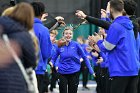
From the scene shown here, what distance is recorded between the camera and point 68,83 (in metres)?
10.9

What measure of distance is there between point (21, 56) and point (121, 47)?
2.73 meters

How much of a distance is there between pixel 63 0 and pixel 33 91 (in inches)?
726

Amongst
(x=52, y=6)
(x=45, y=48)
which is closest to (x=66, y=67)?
(x=45, y=48)

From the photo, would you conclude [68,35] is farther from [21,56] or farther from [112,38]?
[21,56]

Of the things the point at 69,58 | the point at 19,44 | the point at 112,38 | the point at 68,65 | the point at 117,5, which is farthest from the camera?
the point at 69,58

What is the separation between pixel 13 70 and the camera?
15.8 ft

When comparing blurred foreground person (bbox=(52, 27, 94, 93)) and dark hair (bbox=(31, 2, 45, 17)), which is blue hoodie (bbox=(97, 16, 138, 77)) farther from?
blurred foreground person (bbox=(52, 27, 94, 93))

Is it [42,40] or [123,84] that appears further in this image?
[42,40]

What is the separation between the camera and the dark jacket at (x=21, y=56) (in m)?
4.79

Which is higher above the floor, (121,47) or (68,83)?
(121,47)

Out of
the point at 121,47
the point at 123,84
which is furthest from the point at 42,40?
the point at 123,84

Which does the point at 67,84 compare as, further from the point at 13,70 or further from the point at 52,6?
the point at 52,6

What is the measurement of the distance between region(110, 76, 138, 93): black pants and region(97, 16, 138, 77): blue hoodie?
0.08 meters

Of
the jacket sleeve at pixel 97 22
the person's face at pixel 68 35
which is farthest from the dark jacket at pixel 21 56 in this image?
the person's face at pixel 68 35
